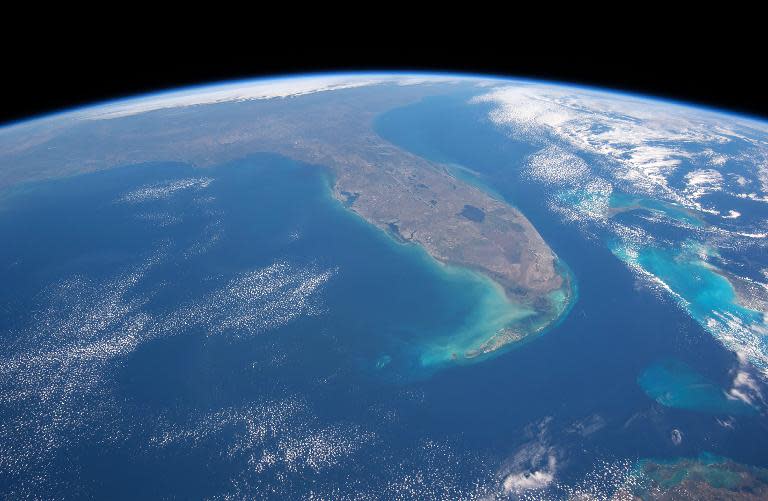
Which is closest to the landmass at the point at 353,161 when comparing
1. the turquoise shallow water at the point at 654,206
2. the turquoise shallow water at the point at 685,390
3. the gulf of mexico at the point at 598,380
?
the gulf of mexico at the point at 598,380

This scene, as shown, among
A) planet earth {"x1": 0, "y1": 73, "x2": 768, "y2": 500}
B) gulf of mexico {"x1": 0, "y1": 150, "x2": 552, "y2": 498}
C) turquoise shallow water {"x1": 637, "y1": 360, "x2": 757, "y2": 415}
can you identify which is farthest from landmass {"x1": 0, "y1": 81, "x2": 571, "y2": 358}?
turquoise shallow water {"x1": 637, "y1": 360, "x2": 757, "y2": 415}

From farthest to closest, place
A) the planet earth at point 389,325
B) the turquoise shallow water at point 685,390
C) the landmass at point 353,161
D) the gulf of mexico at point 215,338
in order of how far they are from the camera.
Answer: the landmass at point 353,161 → the turquoise shallow water at point 685,390 → the gulf of mexico at point 215,338 → the planet earth at point 389,325

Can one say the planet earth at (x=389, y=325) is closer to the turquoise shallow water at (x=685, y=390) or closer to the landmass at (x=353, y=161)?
the turquoise shallow water at (x=685, y=390)

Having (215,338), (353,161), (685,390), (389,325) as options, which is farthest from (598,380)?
(353,161)

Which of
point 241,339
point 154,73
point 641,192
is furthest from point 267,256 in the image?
point 641,192

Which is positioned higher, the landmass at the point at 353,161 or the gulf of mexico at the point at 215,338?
the landmass at the point at 353,161

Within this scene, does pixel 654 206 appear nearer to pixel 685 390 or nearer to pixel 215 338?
pixel 685 390

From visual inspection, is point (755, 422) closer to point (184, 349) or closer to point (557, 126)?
point (184, 349)
